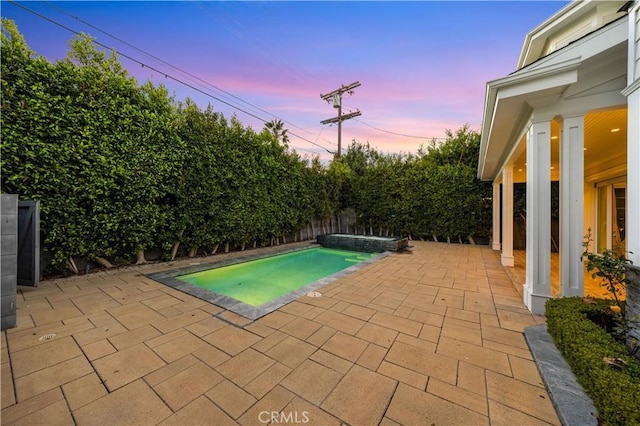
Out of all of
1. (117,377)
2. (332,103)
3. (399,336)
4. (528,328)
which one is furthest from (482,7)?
(332,103)

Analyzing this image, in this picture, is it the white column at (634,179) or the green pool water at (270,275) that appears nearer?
the white column at (634,179)

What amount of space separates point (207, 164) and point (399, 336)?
572 cm

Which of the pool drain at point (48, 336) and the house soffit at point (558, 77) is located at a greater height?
the house soffit at point (558, 77)

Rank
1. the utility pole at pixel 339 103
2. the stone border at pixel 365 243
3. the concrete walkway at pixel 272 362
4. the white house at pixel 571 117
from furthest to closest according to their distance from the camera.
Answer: the utility pole at pixel 339 103, the stone border at pixel 365 243, the white house at pixel 571 117, the concrete walkway at pixel 272 362

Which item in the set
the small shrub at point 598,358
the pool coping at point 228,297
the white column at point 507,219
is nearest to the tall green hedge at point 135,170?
the pool coping at point 228,297

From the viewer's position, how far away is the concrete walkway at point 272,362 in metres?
1.50

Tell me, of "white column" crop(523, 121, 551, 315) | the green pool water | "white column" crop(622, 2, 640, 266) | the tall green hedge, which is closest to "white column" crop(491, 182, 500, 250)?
the tall green hedge

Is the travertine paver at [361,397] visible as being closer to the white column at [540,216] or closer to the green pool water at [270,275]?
the green pool water at [270,275]

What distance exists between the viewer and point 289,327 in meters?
2.62

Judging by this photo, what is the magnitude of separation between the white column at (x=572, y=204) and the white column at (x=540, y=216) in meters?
0.14

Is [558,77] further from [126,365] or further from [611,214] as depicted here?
[611,214]

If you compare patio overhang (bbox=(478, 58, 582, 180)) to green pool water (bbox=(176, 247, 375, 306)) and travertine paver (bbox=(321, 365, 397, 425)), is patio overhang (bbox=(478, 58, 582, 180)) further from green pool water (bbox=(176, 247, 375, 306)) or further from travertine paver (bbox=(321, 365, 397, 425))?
green pool water (bbox=(176, 247, 375, 306))

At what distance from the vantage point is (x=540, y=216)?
10.1 feet

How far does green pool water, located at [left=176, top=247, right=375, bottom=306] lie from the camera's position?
4.49m
